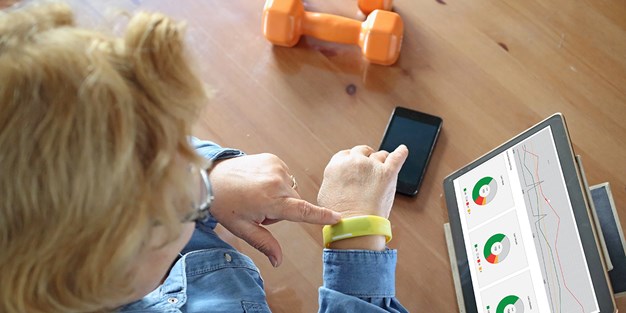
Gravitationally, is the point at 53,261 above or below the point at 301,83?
below

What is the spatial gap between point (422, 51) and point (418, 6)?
79 mm

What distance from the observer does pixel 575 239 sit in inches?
21.8

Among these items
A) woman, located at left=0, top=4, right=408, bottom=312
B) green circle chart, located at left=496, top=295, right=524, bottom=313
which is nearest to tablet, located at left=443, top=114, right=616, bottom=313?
green circle chart, located at left=496, top=295, right=524, bottom=313

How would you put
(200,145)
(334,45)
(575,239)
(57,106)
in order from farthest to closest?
(334,45) → (200,145) → (575,239) → (57,106)

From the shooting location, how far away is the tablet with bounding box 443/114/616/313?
1.80ft

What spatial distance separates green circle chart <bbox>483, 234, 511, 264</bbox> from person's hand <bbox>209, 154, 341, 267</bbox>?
0.67 ft

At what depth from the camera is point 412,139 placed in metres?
0.73

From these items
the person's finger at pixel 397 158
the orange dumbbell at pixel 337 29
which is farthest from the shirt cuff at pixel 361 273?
the orange dumbbell at pixel 337 29

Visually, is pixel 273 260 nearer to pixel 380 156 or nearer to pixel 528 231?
pixel 380 156

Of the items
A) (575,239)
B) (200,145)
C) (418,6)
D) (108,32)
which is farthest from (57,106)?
(418,6)

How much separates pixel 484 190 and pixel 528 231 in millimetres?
77

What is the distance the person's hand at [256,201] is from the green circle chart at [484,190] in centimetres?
20

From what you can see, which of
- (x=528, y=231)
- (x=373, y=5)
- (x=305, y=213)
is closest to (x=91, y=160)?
(x=305, y=213)

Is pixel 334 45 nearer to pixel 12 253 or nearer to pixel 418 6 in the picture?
pixel 418 6
